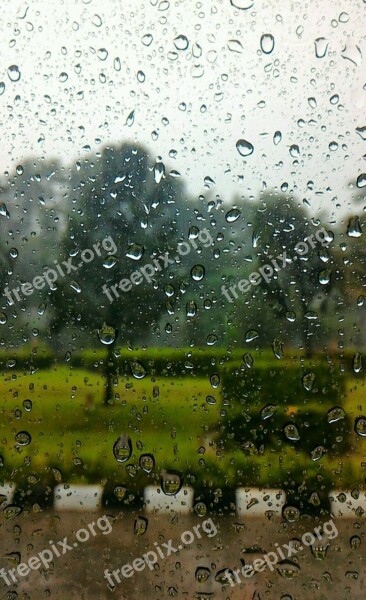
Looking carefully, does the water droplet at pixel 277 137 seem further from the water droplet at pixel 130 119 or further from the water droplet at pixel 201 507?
the water droplet at pixel 201 507

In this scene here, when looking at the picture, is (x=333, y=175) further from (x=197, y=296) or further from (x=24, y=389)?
(x=24, y=389)

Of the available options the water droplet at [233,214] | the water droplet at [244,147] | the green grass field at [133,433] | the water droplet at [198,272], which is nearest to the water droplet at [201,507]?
the green grass field at [133,433]

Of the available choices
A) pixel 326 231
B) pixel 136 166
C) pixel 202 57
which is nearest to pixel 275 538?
pixel 326 231

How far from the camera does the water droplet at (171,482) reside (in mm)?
833

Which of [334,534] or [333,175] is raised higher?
[333,175]

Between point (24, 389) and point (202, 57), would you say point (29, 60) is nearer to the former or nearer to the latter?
point (202, 57)

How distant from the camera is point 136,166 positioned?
85 centimetres

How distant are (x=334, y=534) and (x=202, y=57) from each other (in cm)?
83

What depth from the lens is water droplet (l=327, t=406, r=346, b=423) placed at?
82 centimetres

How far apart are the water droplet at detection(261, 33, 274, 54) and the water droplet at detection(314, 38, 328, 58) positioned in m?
0.07

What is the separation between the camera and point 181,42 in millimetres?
833

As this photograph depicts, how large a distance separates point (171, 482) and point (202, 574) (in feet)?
0.57

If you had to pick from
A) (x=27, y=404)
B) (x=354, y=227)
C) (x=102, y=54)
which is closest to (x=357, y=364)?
(x=354, y=227)

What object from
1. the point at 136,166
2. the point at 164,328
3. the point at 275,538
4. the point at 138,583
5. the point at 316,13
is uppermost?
the point at 316,13
